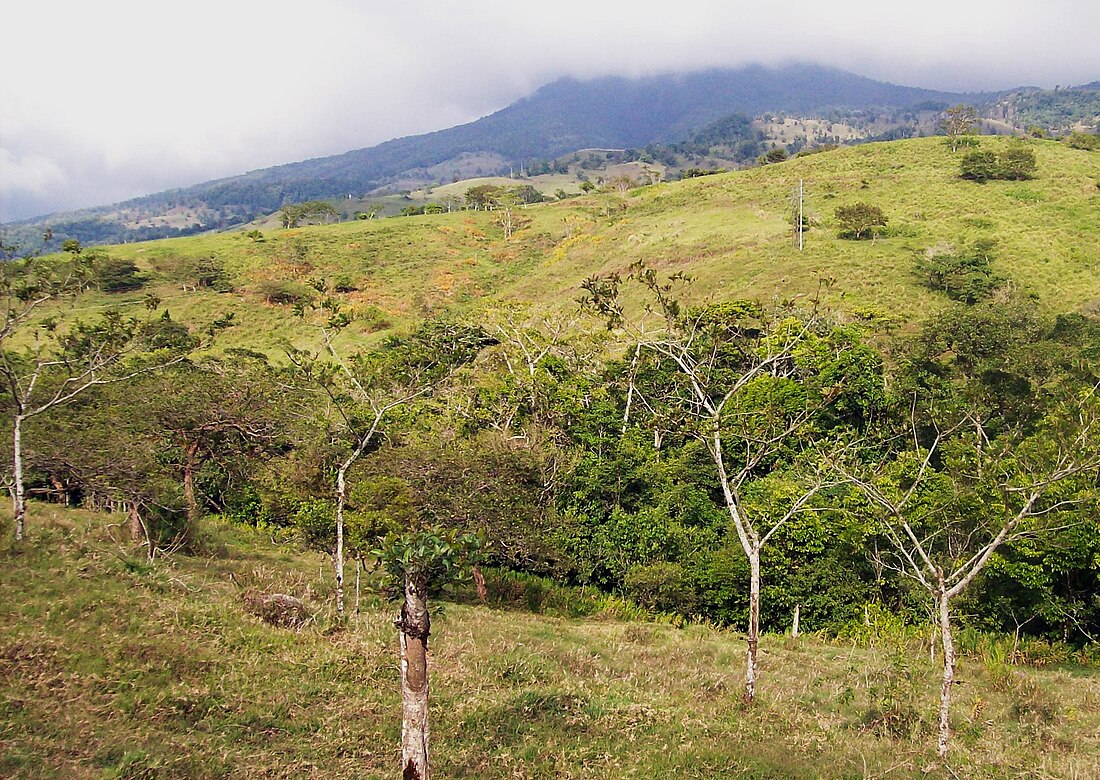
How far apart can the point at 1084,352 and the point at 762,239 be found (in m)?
29.7

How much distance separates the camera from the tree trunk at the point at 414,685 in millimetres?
6105

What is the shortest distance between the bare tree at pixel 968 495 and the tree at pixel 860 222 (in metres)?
29.3

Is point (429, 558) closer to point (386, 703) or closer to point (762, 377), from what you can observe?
point (386, 703)

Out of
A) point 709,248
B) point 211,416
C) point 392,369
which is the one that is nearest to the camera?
point 211,416

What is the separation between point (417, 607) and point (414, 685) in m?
0.67

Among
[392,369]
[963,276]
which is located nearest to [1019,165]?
[963,276]

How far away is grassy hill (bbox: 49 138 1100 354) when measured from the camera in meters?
45.1

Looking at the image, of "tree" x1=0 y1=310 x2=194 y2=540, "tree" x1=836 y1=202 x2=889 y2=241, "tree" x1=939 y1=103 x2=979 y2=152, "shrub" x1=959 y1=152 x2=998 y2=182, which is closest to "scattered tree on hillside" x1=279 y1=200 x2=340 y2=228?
"tree" x1=0 y1=310 x2=194 y2=540

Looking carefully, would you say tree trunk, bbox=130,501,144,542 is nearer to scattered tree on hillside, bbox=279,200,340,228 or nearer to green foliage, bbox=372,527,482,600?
green foliage, bbox=372,527,482,600

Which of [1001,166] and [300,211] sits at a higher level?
[300,211]

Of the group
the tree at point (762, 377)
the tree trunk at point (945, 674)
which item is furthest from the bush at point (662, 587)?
the tree trunk at point (945, 674)

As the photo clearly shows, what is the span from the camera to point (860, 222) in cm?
5162

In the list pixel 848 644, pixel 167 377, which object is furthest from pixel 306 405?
pixel 848 644

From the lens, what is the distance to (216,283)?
218 ft
